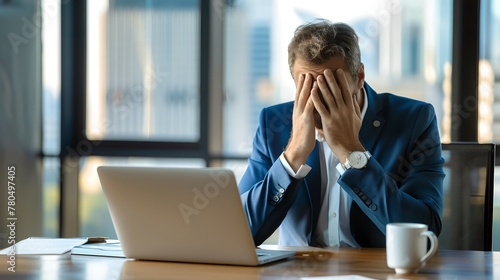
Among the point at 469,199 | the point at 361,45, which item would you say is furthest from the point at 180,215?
the point at 361,45

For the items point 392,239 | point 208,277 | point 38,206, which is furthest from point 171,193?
point 38,206

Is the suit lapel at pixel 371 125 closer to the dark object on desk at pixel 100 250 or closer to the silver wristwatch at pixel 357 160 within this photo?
the silver wristwatch at pixel 357 160

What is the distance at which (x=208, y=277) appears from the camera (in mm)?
1551

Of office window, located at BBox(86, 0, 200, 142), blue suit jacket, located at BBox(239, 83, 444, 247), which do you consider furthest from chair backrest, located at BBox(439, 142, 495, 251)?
office window, located at BBox(86, 0, 200, 142)

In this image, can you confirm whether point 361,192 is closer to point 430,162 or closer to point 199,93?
point 430,162

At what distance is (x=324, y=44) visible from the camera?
2.13 meters

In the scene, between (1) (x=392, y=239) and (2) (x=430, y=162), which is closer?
(1) (x=392, y=239)

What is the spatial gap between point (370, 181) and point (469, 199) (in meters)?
0.38

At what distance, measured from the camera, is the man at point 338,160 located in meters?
2.02

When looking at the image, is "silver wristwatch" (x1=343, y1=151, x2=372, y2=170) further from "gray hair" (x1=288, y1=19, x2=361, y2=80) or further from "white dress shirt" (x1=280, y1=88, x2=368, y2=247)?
"gray hair" (x1=288, y1=19, x2=361, y2=80)

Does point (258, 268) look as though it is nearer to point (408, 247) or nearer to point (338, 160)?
point (408, 247)

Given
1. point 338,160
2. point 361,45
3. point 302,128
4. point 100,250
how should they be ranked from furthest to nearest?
point 361,45, point 338,160, point 302,128, point 100,250

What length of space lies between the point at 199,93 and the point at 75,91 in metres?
0.73

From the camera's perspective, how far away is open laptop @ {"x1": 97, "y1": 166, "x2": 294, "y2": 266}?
1.62 metres
